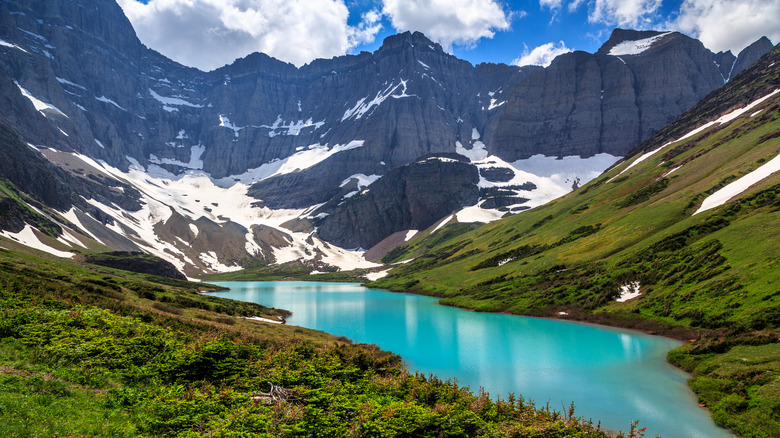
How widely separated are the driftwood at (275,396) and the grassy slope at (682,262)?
75.7ft

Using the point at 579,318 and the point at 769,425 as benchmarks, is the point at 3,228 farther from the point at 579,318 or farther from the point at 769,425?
the point at 769,425

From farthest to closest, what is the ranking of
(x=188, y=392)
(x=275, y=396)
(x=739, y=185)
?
(x=739, y=185), (x=275, y=396), (x=188, y=392)

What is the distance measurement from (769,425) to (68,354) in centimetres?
3278

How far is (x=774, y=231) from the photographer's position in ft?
161

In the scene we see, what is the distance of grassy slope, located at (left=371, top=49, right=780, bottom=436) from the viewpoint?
30.5 metres

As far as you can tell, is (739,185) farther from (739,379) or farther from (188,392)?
(188,392)

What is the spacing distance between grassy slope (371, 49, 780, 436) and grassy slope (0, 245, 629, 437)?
1725cm

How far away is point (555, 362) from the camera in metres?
38.8

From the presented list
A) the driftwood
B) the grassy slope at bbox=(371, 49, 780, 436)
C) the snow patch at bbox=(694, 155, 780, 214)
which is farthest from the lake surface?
the snow patch at bbox=(694, 155, 780, 214)

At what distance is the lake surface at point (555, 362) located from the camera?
25.1 metres

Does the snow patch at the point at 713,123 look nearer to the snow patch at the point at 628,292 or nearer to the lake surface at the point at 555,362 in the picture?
the snow patch at the point at 628,292

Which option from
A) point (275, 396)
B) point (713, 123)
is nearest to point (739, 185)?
point (713, 123)

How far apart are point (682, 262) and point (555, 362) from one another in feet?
101

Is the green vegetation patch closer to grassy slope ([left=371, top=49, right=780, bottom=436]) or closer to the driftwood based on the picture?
grassy slope ([left=371, top=49, right=780, bottom=436])
